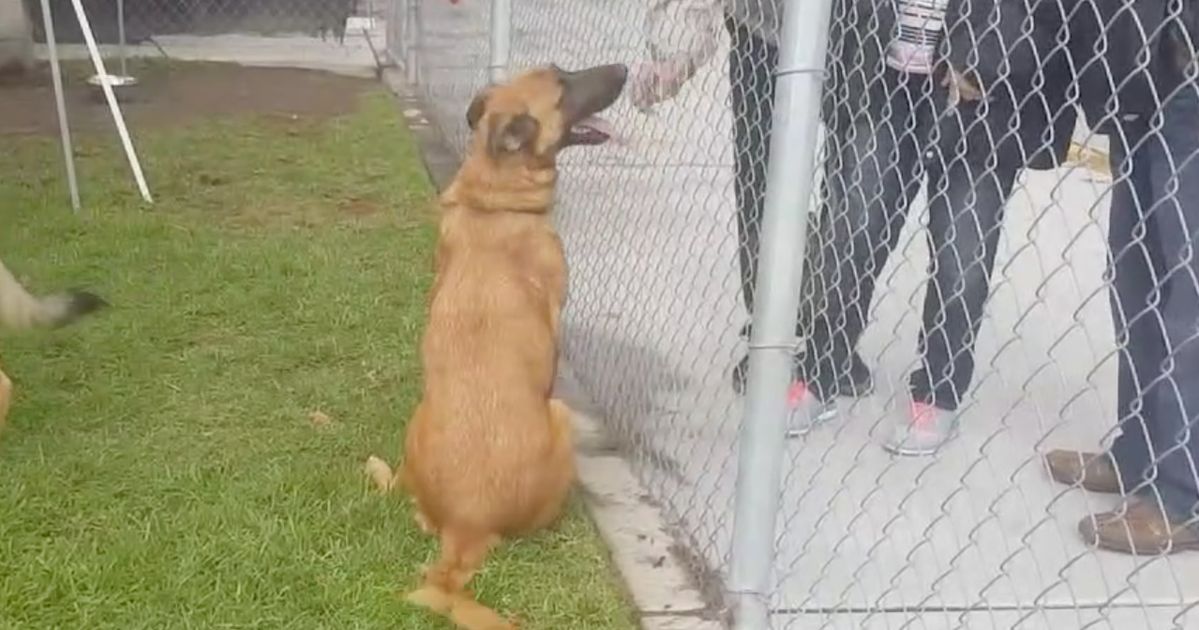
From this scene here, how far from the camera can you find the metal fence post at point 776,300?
2.92 m

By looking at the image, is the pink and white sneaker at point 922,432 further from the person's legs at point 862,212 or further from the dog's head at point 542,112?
the dog's head at point 542,112

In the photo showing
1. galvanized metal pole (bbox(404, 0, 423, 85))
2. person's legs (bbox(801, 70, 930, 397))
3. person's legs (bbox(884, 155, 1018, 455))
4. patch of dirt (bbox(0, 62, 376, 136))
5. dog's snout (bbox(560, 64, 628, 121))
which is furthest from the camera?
galvanized metal pole (bbox(404, 0, 423, 85))

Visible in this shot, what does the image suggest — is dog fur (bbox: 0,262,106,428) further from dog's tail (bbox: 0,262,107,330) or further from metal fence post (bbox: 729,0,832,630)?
metal fence post (bbox: 729,0,832,630)

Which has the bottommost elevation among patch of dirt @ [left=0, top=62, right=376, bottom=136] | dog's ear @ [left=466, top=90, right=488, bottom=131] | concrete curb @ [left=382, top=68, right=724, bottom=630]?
patch of dirt @ [left=0, top=62, right=376, bottom=136]

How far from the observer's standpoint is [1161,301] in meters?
3.49

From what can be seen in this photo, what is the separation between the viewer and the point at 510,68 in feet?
19.0

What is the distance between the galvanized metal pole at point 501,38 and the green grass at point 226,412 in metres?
0.77

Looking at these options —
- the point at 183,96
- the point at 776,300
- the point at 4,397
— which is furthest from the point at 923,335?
the point at 183,96

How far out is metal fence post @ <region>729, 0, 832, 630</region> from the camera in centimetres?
292

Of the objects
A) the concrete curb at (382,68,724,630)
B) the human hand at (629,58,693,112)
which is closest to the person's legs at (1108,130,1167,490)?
the concrete curb at (382,68,724,630)

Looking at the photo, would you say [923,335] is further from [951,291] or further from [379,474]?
[379,474]

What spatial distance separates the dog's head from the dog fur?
3.73 ft

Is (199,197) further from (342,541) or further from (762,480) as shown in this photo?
(762,480)

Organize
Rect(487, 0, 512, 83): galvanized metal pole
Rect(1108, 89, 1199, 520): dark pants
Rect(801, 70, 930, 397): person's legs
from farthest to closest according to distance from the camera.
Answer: Rect(487, 0, 512, 83): galvanized metal pole → Rect(801, 70, 930, 397): person's legs → Rect(1108, 89, 1199, 520): dark pants
